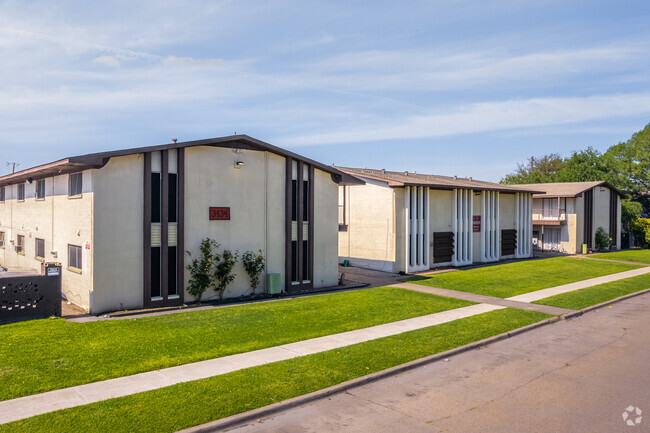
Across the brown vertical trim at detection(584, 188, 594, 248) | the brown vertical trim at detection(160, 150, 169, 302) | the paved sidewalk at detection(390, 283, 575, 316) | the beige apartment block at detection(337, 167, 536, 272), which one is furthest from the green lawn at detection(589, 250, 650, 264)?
the brown vertical trim at detection(160, 150, 169, 302)

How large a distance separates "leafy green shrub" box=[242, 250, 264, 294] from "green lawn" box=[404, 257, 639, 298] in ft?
27.6

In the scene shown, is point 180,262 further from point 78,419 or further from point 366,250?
point 366,250

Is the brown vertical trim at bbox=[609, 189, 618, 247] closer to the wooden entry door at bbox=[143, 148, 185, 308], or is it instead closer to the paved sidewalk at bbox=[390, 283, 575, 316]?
the paved sidewalk at bbox=[390, 283, 575, 316]

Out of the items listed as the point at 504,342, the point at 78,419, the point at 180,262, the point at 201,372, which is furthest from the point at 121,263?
the point at 504,342

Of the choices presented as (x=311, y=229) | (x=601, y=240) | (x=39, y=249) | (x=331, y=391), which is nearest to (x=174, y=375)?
(x=331, y=391)

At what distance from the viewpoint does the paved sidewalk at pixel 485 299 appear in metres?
17.5

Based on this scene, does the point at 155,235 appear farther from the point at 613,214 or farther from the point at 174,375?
the point at 613,214

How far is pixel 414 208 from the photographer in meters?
27.8

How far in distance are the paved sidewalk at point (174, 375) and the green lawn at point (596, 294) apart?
287 inches

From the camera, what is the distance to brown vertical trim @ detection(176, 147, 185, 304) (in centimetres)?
1742

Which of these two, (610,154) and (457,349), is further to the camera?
(610,154)

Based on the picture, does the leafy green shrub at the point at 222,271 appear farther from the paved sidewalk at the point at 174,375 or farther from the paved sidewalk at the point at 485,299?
the paved sidewalk at the point at 485,299

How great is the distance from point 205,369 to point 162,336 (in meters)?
3.12

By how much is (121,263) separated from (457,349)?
1117cm
